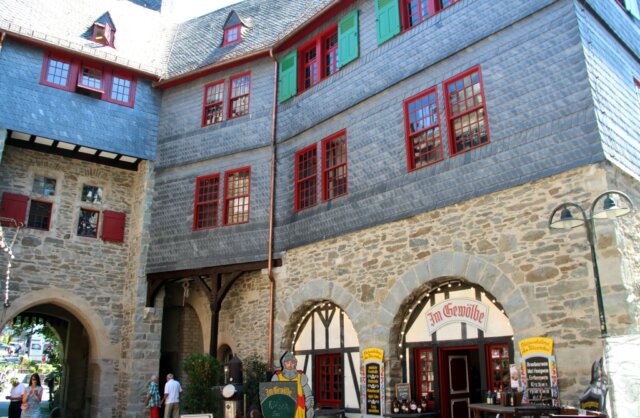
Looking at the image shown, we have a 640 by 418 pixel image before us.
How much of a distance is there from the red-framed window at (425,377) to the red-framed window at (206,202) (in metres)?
6.70

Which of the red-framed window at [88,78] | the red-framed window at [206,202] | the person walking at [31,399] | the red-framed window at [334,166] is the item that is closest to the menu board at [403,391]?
the red-framed window at [334,166]

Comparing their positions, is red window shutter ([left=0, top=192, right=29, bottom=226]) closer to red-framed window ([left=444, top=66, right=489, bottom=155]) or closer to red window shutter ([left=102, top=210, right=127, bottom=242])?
red window shutter ([left=102, top=210, right=127, bottom=242])

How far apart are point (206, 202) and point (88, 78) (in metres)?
4.90

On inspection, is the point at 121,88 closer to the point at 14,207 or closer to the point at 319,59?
the point at 14,207

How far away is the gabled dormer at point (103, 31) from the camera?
15.7 meters

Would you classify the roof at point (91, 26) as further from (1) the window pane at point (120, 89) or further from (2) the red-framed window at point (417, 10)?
(2) the red-framed window at point (417, 10)

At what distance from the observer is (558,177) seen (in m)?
8.16

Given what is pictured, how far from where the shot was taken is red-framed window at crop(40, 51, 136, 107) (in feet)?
48.0

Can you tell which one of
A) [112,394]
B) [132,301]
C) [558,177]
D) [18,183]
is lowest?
[112,394]

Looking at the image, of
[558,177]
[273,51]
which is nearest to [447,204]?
[558,177]

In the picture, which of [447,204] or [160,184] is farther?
[160,184]

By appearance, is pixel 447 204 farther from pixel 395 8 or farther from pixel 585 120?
pixel 395 8

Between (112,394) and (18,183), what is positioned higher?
(18,183)

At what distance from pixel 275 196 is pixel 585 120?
24.5 feet
